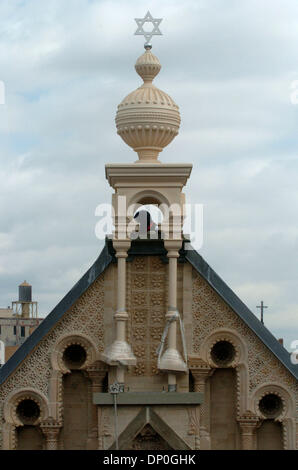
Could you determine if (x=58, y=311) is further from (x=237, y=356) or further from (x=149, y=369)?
(x=237, y=356)

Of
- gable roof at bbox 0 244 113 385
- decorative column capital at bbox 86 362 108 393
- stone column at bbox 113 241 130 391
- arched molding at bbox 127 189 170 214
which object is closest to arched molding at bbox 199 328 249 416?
stone column at bbox 113 241 130 391

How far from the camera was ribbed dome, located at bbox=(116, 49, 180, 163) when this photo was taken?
2606 cm

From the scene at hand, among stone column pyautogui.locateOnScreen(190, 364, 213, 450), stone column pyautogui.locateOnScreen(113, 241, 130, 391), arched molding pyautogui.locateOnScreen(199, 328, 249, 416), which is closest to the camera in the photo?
stone column pyautogui.locateOnScreen(113, 241, 130, 391)

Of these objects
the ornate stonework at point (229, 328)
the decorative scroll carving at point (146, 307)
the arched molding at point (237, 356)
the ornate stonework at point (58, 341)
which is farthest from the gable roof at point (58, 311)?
the arched molding at point (237, 356)

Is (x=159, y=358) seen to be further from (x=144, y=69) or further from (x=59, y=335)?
(x=144, y=69)

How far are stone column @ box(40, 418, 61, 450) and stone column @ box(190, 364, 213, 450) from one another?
2864 millimetres

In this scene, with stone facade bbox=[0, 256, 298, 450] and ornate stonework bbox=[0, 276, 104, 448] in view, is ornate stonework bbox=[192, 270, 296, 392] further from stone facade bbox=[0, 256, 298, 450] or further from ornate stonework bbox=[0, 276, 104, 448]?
ornate stonework bbox=[0, 276, 104, 448]

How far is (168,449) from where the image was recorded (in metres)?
25.3

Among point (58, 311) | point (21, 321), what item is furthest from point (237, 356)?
point (21, 321)

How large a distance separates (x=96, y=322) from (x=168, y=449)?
124 inches

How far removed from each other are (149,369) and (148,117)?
197 inches

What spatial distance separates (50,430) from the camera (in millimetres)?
26625

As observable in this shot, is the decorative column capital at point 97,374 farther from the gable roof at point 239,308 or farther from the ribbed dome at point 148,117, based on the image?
the ribbed dome at point 148,117
